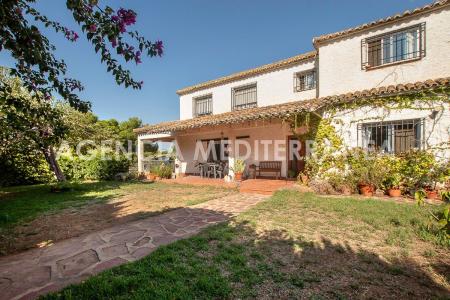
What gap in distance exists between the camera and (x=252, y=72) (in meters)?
15.2

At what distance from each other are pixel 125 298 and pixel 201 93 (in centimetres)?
1657

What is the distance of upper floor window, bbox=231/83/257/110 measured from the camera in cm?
1558

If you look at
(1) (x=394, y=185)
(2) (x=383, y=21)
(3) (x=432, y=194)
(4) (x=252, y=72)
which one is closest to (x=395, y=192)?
(1) (x=394, y=185)

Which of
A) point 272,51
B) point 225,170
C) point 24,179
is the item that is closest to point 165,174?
point 225,170

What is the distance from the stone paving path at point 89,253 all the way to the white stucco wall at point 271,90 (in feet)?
31.1

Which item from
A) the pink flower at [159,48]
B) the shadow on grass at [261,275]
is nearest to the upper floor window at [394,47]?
the shadow on grass at [261,275]

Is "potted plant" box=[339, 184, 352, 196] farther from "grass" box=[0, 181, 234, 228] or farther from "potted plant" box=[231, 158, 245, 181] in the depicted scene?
"grass" box=[0, 181, 234, 228]

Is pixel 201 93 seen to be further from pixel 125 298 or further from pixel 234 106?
pixel 125 298

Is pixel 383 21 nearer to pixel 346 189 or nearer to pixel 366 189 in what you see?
pixel 366 189

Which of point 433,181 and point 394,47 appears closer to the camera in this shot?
point 433,181

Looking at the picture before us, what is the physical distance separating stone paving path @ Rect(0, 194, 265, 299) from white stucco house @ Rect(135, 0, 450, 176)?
6634 millimetres

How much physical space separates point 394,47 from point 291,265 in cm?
1074

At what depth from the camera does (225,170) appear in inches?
580

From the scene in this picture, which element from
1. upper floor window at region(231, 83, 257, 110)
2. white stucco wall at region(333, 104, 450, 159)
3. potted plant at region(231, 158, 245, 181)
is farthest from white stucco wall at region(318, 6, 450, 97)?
potted plant at region(231, 158, 245, 181)
